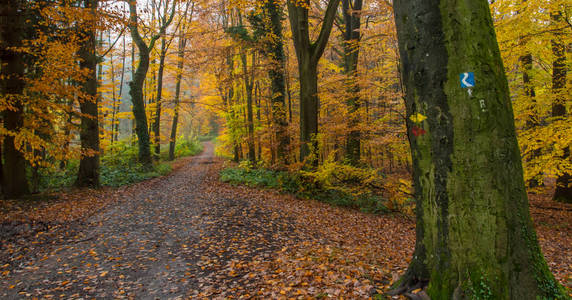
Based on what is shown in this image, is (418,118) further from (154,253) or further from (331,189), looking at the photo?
(331,189)

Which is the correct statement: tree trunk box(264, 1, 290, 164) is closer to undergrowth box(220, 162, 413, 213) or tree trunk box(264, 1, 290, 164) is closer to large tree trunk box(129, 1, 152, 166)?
undergrowth box(220, 162, 413, 213)

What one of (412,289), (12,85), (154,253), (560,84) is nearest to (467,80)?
(412,289)

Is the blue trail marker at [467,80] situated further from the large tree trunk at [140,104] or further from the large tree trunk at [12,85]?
the large tree trunk at [140,104]

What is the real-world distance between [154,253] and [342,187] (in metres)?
6.37

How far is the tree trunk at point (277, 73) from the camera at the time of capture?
12281mm

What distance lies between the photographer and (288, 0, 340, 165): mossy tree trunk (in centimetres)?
913

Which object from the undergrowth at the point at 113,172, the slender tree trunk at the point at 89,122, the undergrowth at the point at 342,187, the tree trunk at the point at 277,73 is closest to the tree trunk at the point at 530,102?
the undergrowth at the point at 342,187

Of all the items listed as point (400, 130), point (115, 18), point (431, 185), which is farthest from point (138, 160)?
point (431, 185)

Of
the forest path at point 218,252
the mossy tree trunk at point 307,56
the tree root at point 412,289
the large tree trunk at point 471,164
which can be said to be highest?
the mossy tree trunk at point 307,56

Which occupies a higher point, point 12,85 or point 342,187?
point 12,85

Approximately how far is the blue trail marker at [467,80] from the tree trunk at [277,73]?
9.83m

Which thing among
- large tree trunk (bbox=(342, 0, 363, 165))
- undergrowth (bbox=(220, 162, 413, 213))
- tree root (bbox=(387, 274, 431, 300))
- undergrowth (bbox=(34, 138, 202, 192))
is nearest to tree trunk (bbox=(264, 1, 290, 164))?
undergrowth (bbox=(220, 162, 413, 213))

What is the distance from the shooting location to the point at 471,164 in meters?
2.26

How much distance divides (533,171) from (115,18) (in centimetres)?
1413
